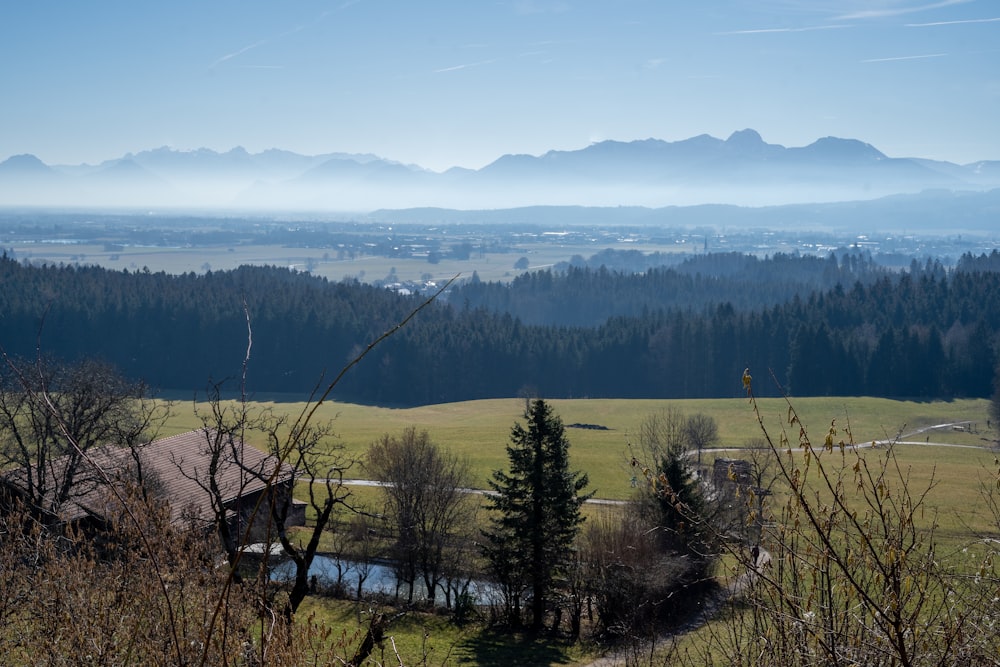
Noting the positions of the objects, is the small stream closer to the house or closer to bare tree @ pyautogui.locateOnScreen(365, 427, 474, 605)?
bare tree @ pyautogui.locateOnScreen(365, 427, 474, 605)

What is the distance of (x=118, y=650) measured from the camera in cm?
548

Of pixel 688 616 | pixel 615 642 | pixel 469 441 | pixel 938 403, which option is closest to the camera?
pixel 615 642

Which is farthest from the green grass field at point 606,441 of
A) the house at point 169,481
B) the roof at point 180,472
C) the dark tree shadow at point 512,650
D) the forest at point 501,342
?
the forest at point 501,342

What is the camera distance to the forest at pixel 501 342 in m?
72.2

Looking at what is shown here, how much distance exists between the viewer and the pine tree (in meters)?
21.4

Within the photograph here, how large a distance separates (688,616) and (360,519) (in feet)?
36.3

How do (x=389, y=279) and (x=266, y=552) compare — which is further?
(x=389, y=279)

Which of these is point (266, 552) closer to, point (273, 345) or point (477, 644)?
point (477, 644)

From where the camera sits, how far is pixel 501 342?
261 ft

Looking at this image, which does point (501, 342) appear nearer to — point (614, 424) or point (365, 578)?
point (614, 424)

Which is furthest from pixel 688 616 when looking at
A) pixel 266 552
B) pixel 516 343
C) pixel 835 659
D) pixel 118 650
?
pixel 516 343

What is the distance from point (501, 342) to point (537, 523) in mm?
58332

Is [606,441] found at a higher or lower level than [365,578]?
lower

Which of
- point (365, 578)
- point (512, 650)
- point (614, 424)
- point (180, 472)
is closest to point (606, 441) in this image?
point (614, 424)
